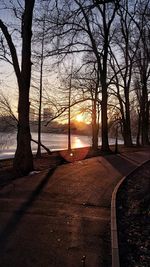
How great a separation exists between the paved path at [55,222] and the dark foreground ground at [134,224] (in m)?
0.30

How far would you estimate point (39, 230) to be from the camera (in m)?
6.99

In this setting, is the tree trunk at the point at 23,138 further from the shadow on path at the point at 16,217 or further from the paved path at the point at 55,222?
→ the shadow on path at the point at 16,217

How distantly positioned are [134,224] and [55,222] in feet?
5.52

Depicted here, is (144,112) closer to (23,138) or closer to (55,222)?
(23,138)

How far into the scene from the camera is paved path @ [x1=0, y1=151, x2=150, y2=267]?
568cm

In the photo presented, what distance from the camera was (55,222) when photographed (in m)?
7.62

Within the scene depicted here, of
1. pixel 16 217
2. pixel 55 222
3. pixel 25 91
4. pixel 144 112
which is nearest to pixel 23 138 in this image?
pixel 25 91

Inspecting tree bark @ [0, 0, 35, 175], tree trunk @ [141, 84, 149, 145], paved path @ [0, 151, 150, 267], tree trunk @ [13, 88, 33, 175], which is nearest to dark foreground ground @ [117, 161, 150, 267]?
paved path @ [0, 151, 150, 267]

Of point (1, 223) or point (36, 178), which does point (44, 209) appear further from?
point (36, 178)

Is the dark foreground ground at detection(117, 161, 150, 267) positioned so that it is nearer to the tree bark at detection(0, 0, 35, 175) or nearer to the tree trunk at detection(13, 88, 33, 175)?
the tree trunk at detection(13, 88, 33, 175)

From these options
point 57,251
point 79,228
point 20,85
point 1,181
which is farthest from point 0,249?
point 20,85

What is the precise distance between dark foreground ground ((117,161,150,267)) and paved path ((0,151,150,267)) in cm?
30

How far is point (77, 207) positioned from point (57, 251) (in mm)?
3222

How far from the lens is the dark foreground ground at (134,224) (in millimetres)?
5873
